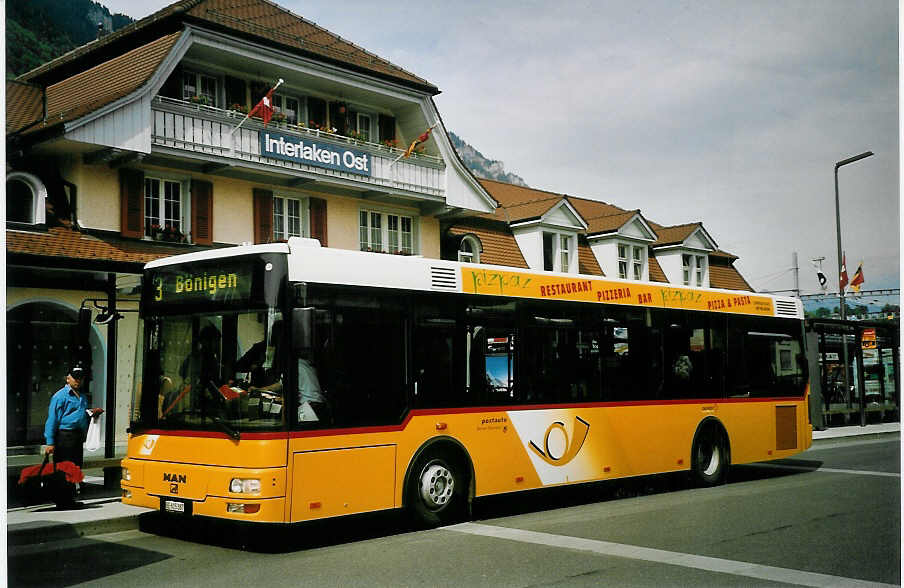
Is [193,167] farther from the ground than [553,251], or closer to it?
farther from the ground

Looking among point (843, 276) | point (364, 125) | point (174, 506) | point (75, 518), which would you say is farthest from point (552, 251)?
point (174, 506)

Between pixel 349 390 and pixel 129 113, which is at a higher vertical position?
pixel 129 113

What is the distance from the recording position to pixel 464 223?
26.0 metres

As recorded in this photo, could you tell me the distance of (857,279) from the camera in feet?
46.2

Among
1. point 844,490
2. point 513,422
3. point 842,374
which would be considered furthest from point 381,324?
point 842,374

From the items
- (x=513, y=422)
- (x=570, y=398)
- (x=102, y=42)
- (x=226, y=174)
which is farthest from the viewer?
(x=226, y=174)

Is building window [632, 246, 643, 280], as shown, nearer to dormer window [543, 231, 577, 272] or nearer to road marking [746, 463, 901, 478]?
dormer window [543, 231, 577, 272]

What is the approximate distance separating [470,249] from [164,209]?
9865 mm

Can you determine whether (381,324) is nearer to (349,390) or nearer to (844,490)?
(349,390)

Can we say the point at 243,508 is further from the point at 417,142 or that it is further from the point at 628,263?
the point at 628,263

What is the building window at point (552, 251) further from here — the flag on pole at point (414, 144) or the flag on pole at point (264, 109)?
the flag on pole at point (264, 109)

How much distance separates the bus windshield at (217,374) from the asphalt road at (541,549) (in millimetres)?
1235

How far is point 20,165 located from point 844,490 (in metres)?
15.0

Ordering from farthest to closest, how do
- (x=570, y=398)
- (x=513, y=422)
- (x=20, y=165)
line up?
(x=20, y=165)
(x=570, y=398)
(x=513, y=422)
